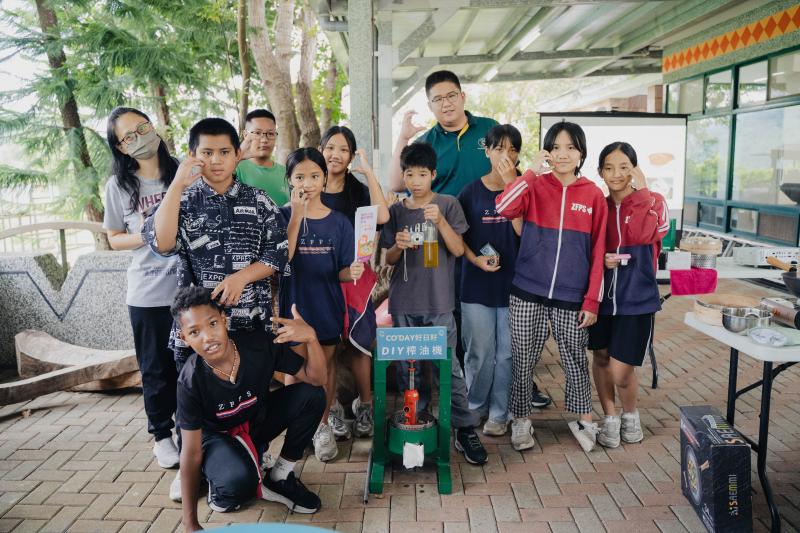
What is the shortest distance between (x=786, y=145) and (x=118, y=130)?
763 centimetres

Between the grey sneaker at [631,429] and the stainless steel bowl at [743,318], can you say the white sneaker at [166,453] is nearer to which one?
the grey sneaker at [631,429]

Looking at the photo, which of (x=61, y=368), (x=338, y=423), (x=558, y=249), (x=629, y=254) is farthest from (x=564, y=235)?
(x=61, y=368)

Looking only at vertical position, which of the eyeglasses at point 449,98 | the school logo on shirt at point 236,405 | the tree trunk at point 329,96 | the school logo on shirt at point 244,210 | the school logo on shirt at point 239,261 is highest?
the tree trunk at point 329,96

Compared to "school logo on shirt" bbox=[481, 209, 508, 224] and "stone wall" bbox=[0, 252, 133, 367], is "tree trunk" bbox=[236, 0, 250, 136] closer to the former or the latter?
"stone wall" bbox=[0, 252, 133, 367]

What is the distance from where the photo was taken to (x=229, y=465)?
8.60 feet

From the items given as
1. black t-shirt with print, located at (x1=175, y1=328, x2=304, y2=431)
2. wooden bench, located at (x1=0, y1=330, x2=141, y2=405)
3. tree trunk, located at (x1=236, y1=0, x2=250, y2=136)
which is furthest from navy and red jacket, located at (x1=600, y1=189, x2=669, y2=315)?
tree trunk, located at (x1=236, y1=0, x2=250, y2=136)

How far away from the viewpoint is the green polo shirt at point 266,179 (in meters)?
3.40

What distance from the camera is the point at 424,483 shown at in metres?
3.00

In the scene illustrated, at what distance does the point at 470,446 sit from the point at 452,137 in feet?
5.93

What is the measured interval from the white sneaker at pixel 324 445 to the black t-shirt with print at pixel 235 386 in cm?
53

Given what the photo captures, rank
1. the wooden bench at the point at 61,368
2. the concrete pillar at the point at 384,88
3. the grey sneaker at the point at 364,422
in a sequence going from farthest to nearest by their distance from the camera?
the concrete pillar at the point at 384,88 → the wooden bench at the point at 61,368 → the grey sneaker at the point at 364,422

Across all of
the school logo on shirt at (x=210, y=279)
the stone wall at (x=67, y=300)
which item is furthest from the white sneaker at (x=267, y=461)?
the stone wall at (x=67, y=300)

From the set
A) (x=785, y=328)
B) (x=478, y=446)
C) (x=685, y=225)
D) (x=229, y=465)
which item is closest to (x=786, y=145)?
(x=685, y=225)

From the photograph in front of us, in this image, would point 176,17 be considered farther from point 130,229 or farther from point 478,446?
point 478,446
